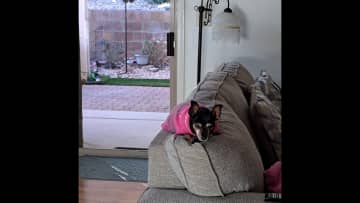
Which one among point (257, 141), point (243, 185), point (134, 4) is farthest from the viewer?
point (134, 4)

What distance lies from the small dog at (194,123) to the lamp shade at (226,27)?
7.23 ft

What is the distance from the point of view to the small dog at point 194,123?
4.65ft

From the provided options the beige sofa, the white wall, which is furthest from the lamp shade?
the beige sofa

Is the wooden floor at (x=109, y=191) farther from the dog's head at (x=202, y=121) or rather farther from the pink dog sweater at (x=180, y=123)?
the dog's head at (x=202, y=121)

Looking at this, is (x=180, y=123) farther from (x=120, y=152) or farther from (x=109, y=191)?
(x=120, y=152)

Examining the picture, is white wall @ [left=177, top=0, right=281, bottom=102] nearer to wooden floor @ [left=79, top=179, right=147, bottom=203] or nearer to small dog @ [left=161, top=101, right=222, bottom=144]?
wooden floor @ [left=79, top=179, right=147, bottom=203]

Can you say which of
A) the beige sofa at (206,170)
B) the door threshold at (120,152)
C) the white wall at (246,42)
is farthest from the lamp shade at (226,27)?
the beige sofa at (206,170)

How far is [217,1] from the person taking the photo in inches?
159

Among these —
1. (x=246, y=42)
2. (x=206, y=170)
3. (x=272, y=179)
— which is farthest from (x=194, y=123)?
(x=246, y=42)

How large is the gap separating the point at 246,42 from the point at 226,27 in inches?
15.9

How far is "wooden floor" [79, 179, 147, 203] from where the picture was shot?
129 inches
